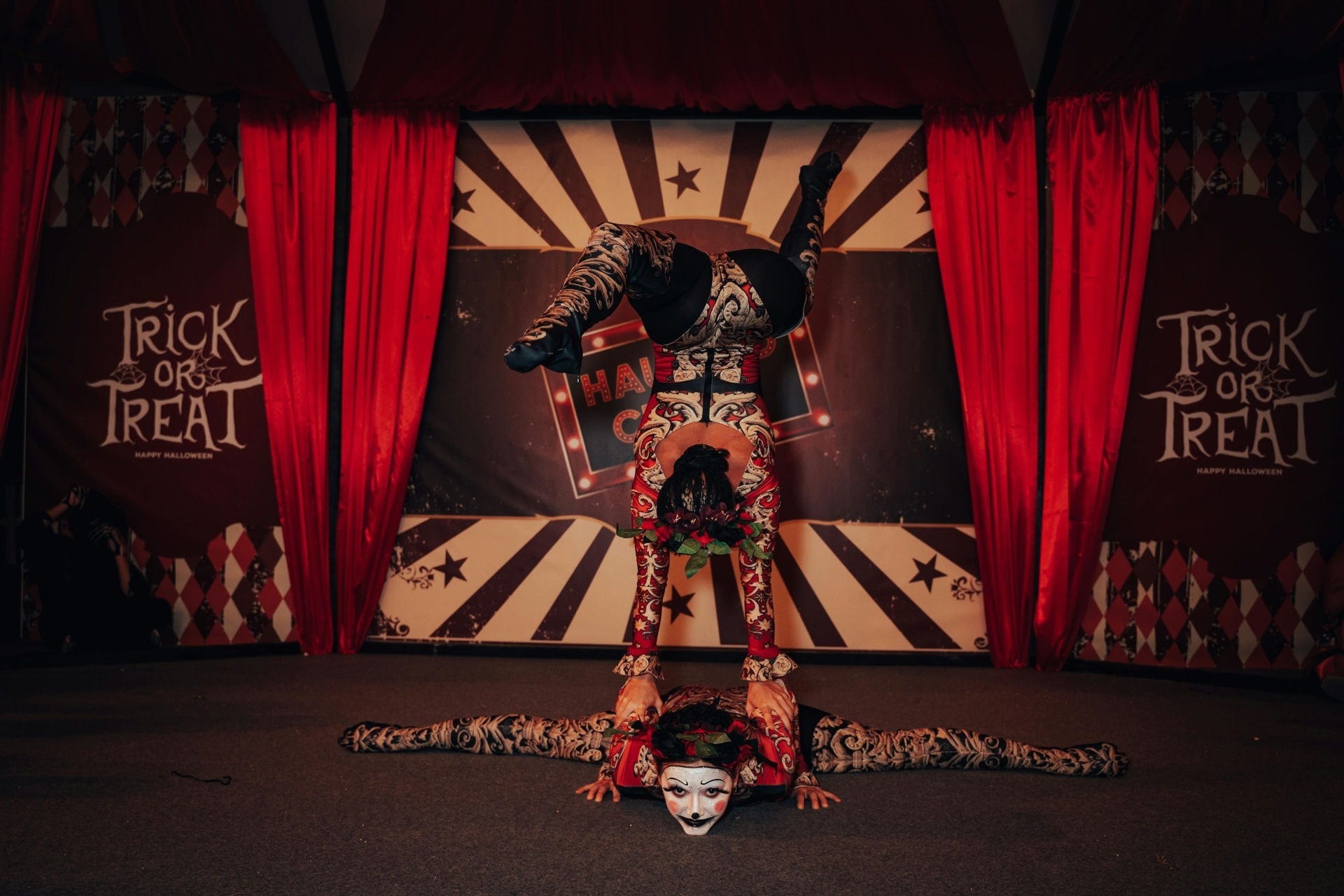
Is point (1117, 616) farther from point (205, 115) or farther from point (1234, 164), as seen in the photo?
point (205, 115)

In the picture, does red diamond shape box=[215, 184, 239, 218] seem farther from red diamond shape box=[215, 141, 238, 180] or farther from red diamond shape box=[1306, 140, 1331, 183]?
red diamond shape box=[1306, 140, 1331, 183]

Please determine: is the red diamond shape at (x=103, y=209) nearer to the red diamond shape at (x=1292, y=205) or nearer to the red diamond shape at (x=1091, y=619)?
the red diamond shape at (x=1091, y=619)

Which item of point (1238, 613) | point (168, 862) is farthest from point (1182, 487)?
point (168, 862)

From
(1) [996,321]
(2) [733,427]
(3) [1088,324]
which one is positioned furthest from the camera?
(1) [996,321]

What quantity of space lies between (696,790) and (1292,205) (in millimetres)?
3789

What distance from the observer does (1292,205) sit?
4.21 meters

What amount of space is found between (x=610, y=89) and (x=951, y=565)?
103 inches

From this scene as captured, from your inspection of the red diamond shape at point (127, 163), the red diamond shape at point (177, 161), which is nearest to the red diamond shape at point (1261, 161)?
the red diamond shape at point (177, 161)

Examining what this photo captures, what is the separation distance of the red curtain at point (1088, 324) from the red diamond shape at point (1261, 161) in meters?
0.47

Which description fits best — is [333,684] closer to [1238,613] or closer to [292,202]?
[292,202]

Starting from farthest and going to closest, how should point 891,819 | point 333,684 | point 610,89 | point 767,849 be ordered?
point 610,89, point 333,684, point 891,819, point 767,849

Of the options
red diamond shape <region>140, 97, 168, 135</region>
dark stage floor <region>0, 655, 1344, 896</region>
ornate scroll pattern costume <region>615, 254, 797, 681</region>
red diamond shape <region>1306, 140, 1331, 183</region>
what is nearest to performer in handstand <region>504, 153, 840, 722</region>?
ornate scroll pattern costume <region>615, 254, 797, 681</region>

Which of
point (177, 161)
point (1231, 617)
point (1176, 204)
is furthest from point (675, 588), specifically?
point (177, 161)

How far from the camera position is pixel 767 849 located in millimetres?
2281
